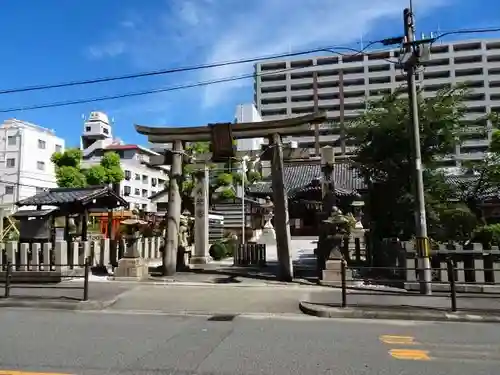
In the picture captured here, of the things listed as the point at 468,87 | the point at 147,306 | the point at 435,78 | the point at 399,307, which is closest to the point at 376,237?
the point at 468,87

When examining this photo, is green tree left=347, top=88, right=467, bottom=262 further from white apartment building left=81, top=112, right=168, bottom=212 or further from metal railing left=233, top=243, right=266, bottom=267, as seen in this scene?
white apartment building left=81, top=112, right=168, bottom=212

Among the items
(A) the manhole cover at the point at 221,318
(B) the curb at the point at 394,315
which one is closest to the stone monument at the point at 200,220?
(A) the manhole cover at the point at 221,318

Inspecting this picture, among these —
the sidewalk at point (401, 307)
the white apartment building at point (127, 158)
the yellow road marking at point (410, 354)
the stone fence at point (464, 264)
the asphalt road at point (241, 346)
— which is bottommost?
the yellow road marking at point (410, 354)

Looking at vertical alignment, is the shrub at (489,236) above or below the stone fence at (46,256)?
above

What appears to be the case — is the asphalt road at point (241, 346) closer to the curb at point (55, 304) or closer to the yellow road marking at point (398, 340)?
the yellow road marking at point (398, 340)

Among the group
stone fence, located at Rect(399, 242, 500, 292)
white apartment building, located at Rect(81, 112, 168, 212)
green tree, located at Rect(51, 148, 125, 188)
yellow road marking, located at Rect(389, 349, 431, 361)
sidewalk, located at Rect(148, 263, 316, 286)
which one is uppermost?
white apartment building, located at Rect(81, 112, 168, 212)

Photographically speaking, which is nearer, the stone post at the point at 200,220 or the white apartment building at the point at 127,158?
the stone post at the point at 200,220

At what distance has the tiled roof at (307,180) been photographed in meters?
36.6

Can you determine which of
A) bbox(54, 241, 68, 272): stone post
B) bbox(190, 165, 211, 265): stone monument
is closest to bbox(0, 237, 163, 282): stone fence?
bbox(54, 241, 68, 272): stone post

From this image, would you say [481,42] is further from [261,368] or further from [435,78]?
[261,368]

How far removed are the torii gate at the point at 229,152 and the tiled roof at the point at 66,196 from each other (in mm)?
2455

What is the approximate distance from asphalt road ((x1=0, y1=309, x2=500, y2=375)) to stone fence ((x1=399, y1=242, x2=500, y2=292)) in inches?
135

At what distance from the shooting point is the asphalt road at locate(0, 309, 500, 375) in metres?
5.81

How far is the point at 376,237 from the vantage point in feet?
56.9
